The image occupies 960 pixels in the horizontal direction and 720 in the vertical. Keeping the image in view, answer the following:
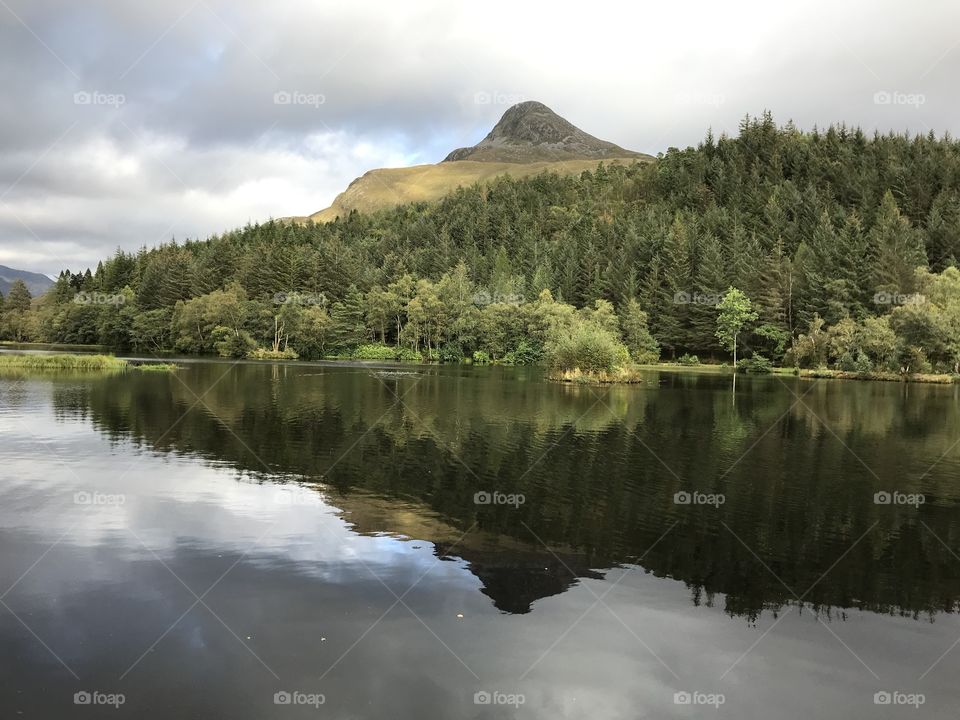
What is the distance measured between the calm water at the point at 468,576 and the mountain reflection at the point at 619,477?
4.3 inches

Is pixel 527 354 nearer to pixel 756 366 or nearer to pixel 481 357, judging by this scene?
pixel 481 357

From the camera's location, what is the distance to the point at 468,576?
40.5 ft

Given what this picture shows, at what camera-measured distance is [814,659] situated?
31.4 feet

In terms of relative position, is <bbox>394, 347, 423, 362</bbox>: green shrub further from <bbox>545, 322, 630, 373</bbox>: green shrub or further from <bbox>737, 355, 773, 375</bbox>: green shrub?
<bbox>737, 355, 773, 375</bbox>: green shrub

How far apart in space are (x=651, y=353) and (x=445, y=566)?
3530 inches

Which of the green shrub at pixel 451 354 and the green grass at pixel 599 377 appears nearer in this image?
the green grass at pixel 599 377

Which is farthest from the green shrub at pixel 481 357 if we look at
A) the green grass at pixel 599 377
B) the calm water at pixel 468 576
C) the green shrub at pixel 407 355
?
the calm water at pixel 468 576

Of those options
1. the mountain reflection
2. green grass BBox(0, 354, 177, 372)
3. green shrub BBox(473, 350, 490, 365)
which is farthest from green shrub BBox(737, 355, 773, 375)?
green grass BBox(0, 354, 177, 372)

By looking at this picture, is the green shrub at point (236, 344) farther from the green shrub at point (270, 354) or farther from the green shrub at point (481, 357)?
the green shrub at point (481, 357)

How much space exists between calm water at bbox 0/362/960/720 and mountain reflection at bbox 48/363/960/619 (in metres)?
0.11

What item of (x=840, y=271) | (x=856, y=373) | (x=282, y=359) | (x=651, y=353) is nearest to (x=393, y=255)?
(x=282, y=359)

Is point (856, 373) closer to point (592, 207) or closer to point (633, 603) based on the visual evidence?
point (633, 603)

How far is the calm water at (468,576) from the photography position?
8562 mm

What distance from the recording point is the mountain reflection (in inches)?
507
